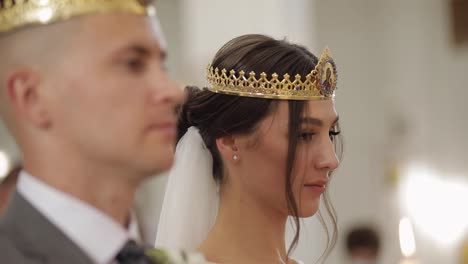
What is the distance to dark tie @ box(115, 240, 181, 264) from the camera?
58.9 inches

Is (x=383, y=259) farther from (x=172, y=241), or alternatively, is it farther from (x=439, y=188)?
(x=172, y=241)

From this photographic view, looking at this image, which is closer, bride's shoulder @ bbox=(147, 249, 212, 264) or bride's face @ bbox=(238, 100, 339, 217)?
bride's shoulder @ bbox=(147, 249, 212, 264)

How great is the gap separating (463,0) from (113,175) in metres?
8.27

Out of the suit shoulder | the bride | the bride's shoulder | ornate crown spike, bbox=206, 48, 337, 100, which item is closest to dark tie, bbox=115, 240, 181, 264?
the bride's shoulder

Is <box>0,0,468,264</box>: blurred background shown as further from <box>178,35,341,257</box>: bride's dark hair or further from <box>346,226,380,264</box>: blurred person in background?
<box>178,35,341,257</box>: bride's dark hair

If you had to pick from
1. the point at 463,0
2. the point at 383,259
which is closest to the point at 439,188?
the point at 383,259

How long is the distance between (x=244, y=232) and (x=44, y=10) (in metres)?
1.22

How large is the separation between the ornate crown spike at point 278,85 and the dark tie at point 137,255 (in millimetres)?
1041

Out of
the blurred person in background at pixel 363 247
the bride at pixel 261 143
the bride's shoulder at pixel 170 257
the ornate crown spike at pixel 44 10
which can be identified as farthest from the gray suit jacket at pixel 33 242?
the blurred person in background at pixel 363 247

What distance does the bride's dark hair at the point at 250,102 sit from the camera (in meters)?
2.54

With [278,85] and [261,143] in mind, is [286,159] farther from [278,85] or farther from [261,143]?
[278,85]

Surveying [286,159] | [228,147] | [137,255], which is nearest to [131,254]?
[137,255]

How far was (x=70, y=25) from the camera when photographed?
147 centimetres

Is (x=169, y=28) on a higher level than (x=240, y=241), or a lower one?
lower
